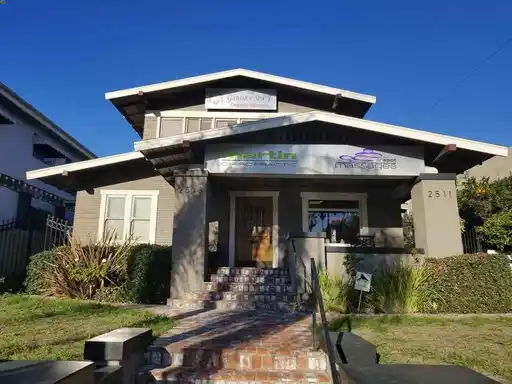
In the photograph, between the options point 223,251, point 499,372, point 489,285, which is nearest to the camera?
point 499,372

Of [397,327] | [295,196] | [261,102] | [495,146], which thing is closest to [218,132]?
[295,196]

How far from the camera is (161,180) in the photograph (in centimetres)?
1256

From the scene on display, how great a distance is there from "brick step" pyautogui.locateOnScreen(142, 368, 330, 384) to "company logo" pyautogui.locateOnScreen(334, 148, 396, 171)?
5614mm

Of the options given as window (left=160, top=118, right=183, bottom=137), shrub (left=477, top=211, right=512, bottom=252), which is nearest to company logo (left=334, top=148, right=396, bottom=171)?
shrub (left=477, top=211, right=512, bottom=252)

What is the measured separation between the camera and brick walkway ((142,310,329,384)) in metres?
4.70

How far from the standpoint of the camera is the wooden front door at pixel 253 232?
11.6m

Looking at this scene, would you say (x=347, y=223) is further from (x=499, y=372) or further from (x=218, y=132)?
(x=499, y=372)

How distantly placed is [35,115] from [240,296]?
13160 millimetres

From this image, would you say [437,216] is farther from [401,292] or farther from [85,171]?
[85,171]

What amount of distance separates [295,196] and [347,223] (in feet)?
6.08

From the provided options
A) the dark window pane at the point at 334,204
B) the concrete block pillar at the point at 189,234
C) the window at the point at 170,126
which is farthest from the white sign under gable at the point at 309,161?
the window at the point at 170,126

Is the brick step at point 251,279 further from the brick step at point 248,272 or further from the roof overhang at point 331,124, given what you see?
the roof overhang at point 331,124

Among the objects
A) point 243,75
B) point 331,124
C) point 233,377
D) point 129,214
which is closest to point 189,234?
point 129,214

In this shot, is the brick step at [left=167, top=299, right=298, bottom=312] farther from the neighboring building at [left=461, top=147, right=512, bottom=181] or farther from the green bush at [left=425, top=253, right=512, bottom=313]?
the neighboring building at [left=461, top=147, right=512, bottom=181]
